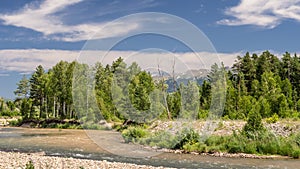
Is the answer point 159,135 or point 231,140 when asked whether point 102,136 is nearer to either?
point 159,135

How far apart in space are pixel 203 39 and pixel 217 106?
9860mm

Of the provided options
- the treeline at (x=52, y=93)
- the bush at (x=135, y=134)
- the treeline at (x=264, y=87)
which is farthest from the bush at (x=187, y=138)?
the treeline at (x=52, y=93)

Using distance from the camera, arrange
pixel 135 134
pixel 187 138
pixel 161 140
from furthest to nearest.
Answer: pixel 135 134, pixel 161 140, pixel 187 138

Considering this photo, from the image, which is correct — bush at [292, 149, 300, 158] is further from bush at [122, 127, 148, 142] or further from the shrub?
bush at [122, 127, 148, 142]

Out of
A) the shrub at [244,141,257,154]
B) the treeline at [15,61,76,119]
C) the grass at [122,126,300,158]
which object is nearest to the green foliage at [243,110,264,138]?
the grass at [122,126,300,158]

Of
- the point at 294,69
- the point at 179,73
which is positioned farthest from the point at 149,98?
the point at 294,69

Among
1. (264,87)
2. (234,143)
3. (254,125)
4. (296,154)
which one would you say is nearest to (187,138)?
(234,143)

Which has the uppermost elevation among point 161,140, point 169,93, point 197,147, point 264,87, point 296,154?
point 264,87

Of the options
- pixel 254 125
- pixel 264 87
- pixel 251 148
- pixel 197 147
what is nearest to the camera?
pixel 251 148

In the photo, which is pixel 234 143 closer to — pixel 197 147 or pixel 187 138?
pixel 197 147

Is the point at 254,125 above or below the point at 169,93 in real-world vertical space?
below

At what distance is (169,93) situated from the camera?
86.9 feet

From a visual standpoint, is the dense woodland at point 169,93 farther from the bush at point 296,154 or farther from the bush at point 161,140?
the bush at point 296,154

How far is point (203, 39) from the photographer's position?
52.7 ft
